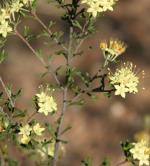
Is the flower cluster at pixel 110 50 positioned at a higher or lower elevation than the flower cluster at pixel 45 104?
higher

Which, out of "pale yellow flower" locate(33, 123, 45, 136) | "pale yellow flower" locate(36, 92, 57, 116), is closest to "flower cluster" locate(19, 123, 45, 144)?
"pale yellow flower" locate(33, 123, 45, 136)

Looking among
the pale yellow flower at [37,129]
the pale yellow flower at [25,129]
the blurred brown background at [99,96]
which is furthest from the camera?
the blurred brown background at [99,96]

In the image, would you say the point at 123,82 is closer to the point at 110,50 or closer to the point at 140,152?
the point at 110,50

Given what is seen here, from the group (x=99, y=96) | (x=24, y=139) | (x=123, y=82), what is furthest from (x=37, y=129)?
(x=99, y=96)

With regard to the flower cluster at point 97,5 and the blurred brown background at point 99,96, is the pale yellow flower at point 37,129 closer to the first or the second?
the flower cluster at point 97,5

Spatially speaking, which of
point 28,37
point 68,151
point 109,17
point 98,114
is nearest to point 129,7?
point 109,17

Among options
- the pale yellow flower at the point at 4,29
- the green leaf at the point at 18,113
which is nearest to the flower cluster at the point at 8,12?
the pale yellow flower at the point at 4,29
